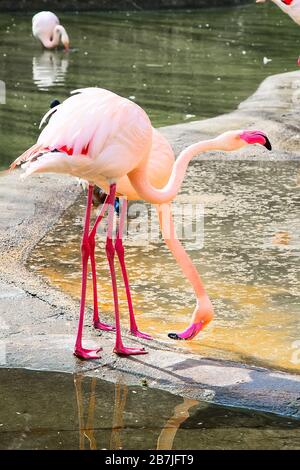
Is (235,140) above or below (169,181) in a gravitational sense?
above

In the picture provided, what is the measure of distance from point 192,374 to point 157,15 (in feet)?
46.9

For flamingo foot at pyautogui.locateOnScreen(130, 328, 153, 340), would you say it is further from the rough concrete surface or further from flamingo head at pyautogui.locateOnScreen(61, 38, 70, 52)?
flamingo head at pyautogui.locateOnScreen(61, 38, 70, 52)

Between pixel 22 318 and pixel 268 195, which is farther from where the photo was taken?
pixel 268 195

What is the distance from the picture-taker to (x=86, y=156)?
4.18m

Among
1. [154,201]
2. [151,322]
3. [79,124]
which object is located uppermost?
[79,124]

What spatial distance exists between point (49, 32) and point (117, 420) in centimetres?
1032

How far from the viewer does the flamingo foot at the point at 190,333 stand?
4.29 metres

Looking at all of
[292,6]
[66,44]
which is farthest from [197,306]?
[66,44]

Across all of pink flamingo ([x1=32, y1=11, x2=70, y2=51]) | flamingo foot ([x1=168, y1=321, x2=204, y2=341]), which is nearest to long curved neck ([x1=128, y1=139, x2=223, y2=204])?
flamingo foot ([x1=168, y1=321, x2=204, y2=341])

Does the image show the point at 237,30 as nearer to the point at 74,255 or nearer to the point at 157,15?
the point at 157,15

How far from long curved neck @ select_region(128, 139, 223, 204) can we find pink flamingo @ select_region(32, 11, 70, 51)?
29.9 ft

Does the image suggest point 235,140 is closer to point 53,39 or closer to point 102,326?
point 102,326

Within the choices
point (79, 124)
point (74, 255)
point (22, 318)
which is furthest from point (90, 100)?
point (74, 255)

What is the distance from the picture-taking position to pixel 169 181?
440cm
